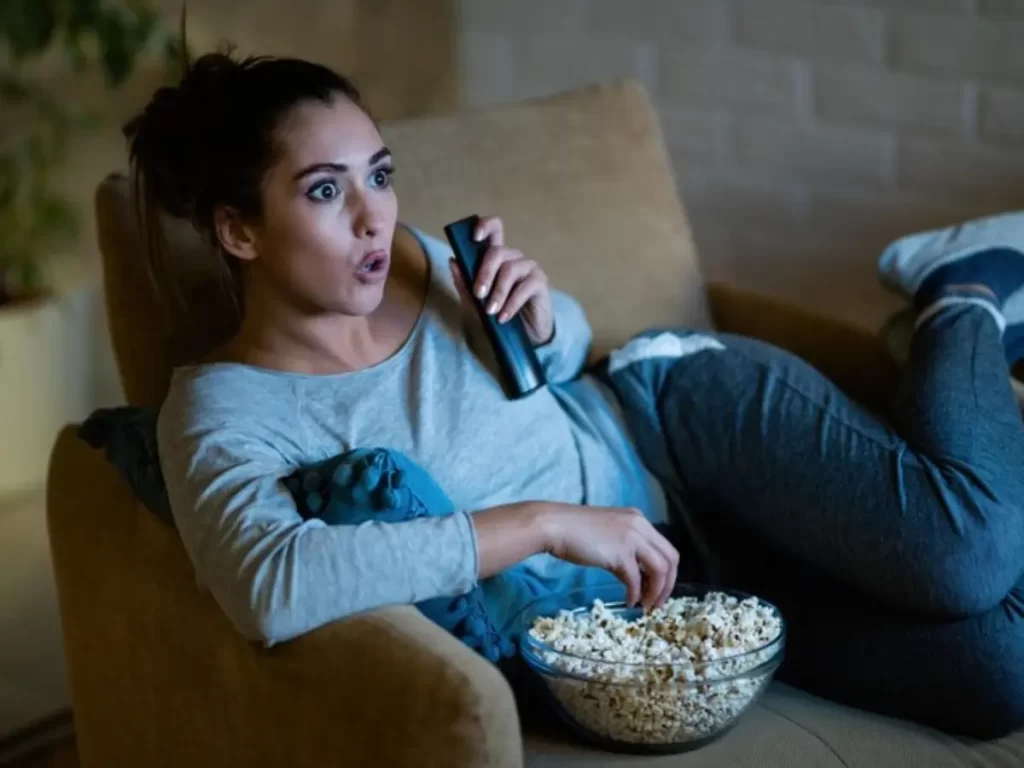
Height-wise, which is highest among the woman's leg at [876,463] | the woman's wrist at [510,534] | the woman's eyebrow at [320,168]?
the woman's eyebrow at [320,168]

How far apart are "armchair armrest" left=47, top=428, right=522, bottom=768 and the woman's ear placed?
0.85ft

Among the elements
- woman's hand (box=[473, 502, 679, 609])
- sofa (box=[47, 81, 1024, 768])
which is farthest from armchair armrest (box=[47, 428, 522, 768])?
woman's hand (box=[473, 502, 679, 609])

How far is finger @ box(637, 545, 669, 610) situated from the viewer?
1224 mm

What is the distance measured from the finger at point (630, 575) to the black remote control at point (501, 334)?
0.28 meters

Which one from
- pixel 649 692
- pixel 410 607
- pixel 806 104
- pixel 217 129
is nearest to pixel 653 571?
pixel 649 692

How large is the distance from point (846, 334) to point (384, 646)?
90 cm

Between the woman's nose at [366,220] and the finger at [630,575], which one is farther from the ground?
the woman's nose at [366,220]

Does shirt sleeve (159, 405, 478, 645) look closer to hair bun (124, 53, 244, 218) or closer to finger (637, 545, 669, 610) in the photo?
finger (637, 545, 669, 610)

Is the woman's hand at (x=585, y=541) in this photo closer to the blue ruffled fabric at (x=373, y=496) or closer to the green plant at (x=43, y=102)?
the blue ruffled fabric at (x=373, y=496)

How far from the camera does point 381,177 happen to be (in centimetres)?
136

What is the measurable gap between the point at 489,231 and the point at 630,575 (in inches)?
16.9

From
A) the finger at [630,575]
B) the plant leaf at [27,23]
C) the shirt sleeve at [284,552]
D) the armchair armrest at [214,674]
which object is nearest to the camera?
the armchair armrest at [214,674]

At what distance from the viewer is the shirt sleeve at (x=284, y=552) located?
1.09m

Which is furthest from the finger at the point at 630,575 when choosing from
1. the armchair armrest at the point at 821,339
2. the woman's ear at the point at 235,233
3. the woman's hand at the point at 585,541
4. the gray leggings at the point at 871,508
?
the armchair armrest at the point at 821,339
